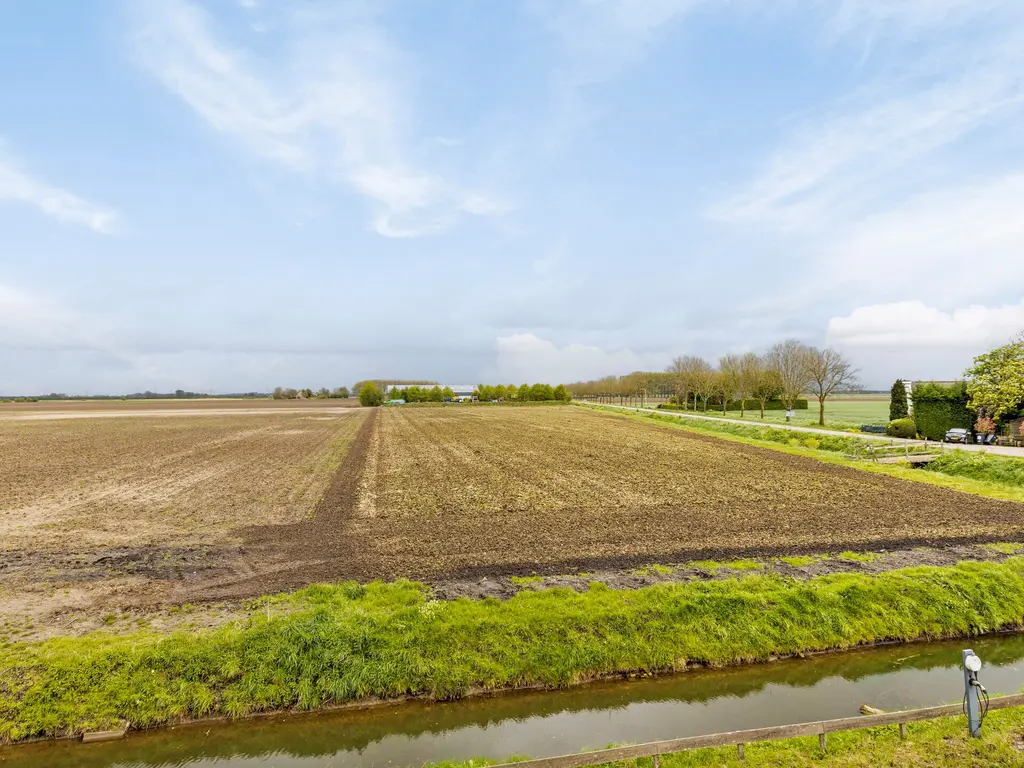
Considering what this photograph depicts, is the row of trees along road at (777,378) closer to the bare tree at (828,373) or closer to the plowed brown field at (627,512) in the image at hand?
the bare tree at (828,373)

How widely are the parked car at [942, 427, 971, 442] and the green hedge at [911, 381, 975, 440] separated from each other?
5.51 feet

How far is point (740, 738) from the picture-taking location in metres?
6.25

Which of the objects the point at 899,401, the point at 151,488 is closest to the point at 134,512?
the point at 151,488

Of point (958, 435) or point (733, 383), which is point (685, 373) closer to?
point (733, 383)

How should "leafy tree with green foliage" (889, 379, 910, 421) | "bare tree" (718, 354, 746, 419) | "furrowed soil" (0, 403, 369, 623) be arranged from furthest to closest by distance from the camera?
"bare tree" (718, 354, 746, 419) → "leafy tree with green foliage" (889, 379, 910, 421) → "furrowed soil" (0, 403, 369, 623)

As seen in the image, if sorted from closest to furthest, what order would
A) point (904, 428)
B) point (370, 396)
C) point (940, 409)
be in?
1. point (940, 409)
2. point (904, 428)
3. point (370, 396)

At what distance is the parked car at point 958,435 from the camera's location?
32.1 metres

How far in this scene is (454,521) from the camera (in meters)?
16.6

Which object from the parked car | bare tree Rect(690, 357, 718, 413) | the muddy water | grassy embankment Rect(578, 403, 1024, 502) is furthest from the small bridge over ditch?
bare tree Rect(690, 357, 718, 413)

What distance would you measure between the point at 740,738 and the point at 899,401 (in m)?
42.5

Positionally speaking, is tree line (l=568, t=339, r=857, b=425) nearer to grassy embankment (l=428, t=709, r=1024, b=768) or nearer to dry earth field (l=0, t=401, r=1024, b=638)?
dry earth field (l=0, t=401, r=1024, b=638)

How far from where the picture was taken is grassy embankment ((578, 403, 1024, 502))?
20.8 meters

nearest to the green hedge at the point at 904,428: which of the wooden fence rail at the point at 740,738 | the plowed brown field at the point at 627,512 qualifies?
the plowed brown field at the point at 627,512

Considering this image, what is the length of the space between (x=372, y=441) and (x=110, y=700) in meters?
35.0
